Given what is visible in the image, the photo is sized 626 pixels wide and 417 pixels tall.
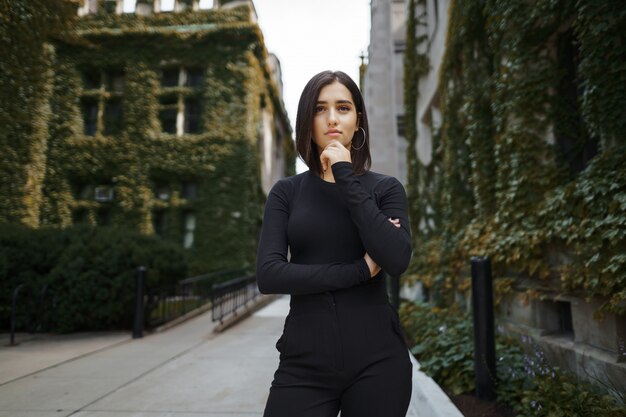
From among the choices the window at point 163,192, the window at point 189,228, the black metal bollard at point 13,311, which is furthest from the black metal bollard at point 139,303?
the window at point 163,192

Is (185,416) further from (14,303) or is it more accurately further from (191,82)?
(191,82)

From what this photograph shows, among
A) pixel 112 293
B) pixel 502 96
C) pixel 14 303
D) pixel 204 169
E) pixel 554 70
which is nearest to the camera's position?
pixel 554 70

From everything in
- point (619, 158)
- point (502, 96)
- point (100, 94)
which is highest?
point (100, 94)

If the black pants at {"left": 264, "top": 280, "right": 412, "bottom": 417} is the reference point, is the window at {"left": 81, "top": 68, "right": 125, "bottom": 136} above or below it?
above

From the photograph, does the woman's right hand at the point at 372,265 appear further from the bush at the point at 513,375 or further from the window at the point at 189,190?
the window at the point at 189,190

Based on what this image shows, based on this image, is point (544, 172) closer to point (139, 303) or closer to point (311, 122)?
point (311, 122)

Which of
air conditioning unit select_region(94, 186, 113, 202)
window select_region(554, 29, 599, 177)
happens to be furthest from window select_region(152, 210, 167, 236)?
window select_region(554, 29, 599, 177)

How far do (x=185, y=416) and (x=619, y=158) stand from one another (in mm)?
4495

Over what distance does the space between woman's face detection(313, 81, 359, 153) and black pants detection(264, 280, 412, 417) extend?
2.13 ft

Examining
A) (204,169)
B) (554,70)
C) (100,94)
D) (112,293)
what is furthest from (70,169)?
(554,70)

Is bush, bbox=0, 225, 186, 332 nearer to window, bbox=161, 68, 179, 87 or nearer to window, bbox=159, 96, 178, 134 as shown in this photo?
window, bbox=159, 96, 178, 134

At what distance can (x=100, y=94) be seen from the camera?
792 inches

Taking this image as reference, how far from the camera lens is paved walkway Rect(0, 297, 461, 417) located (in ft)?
13.0

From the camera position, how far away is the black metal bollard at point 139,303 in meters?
7.84
